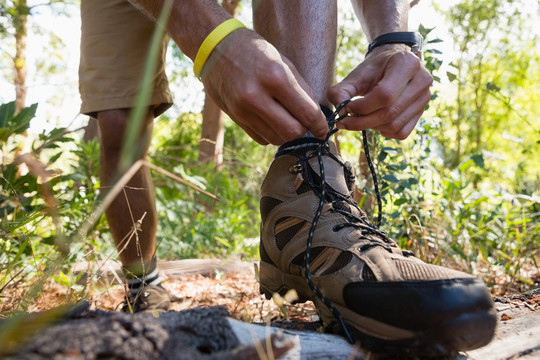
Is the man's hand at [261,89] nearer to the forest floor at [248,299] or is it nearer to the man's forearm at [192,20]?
the man's forearm at [192,20]

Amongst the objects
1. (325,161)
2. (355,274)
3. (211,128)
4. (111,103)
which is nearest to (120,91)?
(111,103)

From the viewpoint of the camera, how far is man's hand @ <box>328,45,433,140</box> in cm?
135

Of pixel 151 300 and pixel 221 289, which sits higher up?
pixel 151 300

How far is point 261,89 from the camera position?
1124 mm

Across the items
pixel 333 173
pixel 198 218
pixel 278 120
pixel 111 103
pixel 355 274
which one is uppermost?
pixel 111 103

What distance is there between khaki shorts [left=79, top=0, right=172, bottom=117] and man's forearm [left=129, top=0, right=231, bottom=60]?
0.92 m

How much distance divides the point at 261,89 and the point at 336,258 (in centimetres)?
51

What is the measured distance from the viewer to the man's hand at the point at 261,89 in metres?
1.11

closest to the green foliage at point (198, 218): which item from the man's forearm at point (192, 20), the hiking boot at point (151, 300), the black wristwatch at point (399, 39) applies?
the hiking boot at point (151, 300)

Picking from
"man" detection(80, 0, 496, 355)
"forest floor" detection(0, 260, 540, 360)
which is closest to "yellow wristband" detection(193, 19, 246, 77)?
"man" detection(80, 0, 496, 355)

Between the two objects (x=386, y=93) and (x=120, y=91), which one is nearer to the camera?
(x=386, y=93)

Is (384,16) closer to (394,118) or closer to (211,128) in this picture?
(394,118)

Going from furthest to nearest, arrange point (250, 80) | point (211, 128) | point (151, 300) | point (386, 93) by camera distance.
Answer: point (211, 128) < point (151, 300) < point (386, 93) < point (250, 80)

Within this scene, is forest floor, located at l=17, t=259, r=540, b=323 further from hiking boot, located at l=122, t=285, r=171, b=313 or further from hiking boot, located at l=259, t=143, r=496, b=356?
hiking boot, located at l=259, t=143, r=496, b=356
